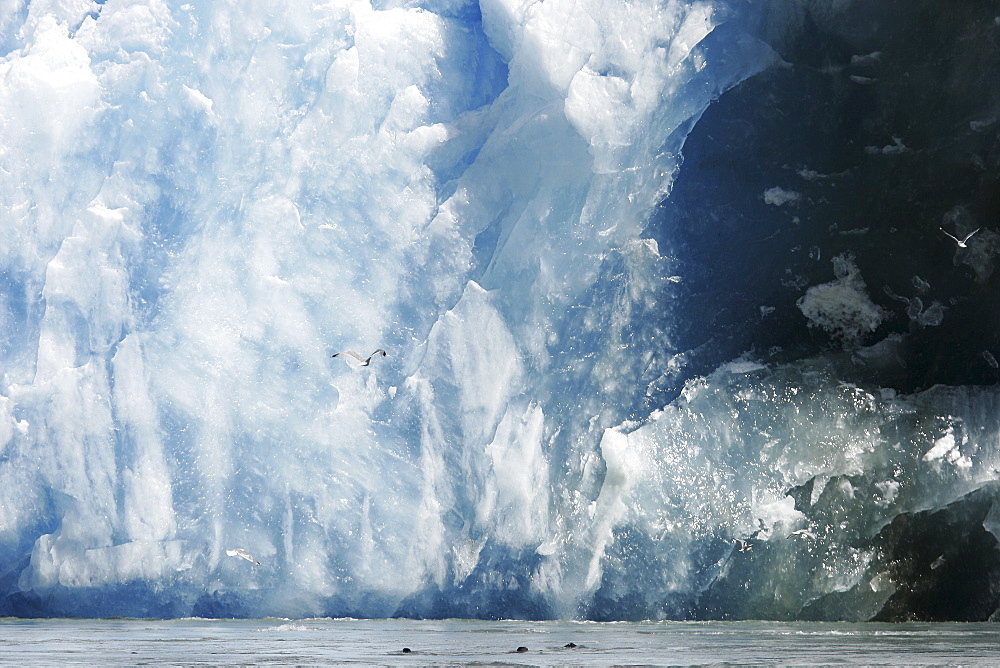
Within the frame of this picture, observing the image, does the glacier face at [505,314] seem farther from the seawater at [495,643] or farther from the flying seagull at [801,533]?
the seawater at [495,643]

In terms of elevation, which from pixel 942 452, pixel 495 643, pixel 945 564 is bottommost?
pixel 495 643

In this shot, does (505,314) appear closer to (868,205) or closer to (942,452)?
(868,205)

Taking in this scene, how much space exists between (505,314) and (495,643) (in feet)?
13.5

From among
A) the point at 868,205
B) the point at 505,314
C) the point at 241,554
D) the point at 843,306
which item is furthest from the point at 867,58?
the point at 241,554

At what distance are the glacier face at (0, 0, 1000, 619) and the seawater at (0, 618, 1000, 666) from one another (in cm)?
62

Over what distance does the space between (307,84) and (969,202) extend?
20.9 ft

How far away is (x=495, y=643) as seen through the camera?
23.5 feet

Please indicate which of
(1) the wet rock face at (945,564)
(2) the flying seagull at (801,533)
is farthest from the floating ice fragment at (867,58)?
(2) the flying seagull at (801,533)

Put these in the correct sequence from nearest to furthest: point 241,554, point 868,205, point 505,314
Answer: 1. point 241,554
2. point 868,205
3. point 505,314

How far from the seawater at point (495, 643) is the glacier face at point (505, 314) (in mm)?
624

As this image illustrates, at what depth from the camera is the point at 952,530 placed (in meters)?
10.2

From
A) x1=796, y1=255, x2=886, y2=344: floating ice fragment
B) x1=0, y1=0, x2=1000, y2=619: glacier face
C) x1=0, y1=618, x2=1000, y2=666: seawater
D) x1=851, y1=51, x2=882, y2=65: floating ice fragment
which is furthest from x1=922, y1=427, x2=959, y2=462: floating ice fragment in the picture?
x1=851, y1=51, x2=882, y2=65: floating ice fragment

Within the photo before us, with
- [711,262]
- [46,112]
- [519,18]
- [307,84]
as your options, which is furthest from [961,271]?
[46,112]

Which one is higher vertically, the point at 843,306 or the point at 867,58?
the point at 867,58
